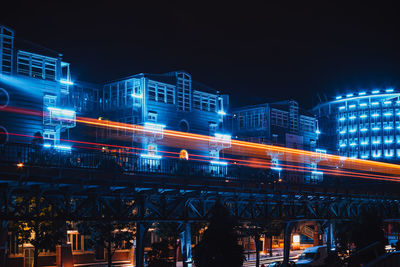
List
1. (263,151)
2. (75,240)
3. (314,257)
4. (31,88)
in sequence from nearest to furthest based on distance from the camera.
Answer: (31,88) < (314,257) < (75,240) < (263,151)

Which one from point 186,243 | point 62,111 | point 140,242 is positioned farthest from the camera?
point 62,111

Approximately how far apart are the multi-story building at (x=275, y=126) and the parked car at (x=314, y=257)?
27.9 metres

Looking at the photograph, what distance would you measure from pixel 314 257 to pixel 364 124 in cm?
13580

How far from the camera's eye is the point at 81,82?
58.7 m

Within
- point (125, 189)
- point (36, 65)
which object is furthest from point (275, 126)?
point (125, 189)

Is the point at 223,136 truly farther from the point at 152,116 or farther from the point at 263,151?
the point at 263,151

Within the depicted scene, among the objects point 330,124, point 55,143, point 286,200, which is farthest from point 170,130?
point 330,124

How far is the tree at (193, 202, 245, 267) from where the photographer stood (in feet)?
83.1

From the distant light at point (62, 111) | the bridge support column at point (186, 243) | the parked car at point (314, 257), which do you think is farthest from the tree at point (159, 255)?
the distant light at point (62, 111)

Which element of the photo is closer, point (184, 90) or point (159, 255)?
point (159, 255)

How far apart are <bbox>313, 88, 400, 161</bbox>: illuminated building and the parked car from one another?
12439 cm

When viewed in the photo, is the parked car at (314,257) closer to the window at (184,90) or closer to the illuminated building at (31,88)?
the window at (184,90)

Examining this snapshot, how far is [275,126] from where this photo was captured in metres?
82.1

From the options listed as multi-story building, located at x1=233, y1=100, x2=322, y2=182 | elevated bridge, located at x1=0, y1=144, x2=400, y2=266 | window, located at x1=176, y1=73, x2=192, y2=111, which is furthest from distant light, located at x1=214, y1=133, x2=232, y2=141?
elevated bridge, located at x1=0, y1=144, x2=400, y2=266
